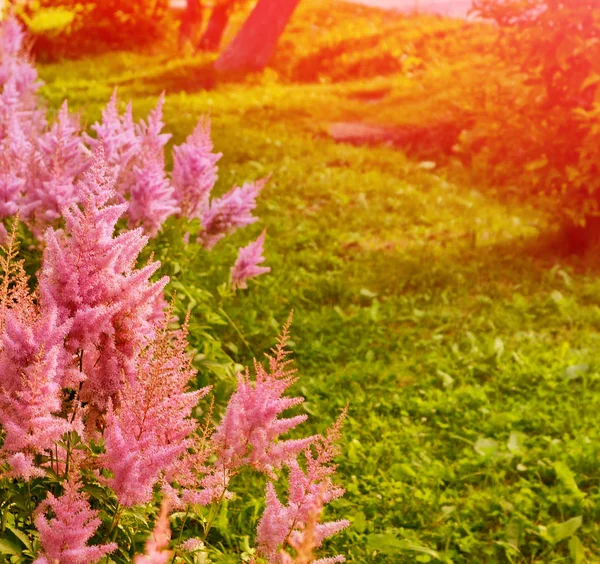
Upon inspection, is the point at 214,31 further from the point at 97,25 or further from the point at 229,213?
the point at 229,213

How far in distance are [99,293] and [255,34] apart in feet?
45.8

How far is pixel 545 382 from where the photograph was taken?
18.9 ft

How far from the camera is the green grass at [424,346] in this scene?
4.39 m

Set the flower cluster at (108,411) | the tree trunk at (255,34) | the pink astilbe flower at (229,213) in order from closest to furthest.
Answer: the flower cluster at (108,411), the pink astilbe flower at (229,213), the tree trunk at (255,34)

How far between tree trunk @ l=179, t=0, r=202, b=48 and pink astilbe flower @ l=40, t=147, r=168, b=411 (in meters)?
17.7

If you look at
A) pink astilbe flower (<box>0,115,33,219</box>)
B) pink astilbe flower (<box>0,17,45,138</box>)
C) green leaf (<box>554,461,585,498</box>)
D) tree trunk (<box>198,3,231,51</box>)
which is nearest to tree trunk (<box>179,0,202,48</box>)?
tree trunk (<box>198,3,231,51</box>)

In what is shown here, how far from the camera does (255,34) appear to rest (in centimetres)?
1568

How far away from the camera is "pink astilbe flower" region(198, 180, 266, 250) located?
478 cm

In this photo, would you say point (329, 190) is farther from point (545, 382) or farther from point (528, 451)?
point (528, 451)

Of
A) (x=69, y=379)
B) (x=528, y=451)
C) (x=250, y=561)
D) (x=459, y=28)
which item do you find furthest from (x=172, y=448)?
(x=459, y=28)

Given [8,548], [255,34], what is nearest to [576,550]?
[8,548]

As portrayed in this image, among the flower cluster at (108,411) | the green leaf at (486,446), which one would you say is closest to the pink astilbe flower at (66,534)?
the flower cluster at (108,411)

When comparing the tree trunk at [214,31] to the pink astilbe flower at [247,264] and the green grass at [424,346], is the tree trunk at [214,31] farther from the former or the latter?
the pink astilbe flower at [247,264]

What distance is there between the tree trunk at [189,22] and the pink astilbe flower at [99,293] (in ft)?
58.0
